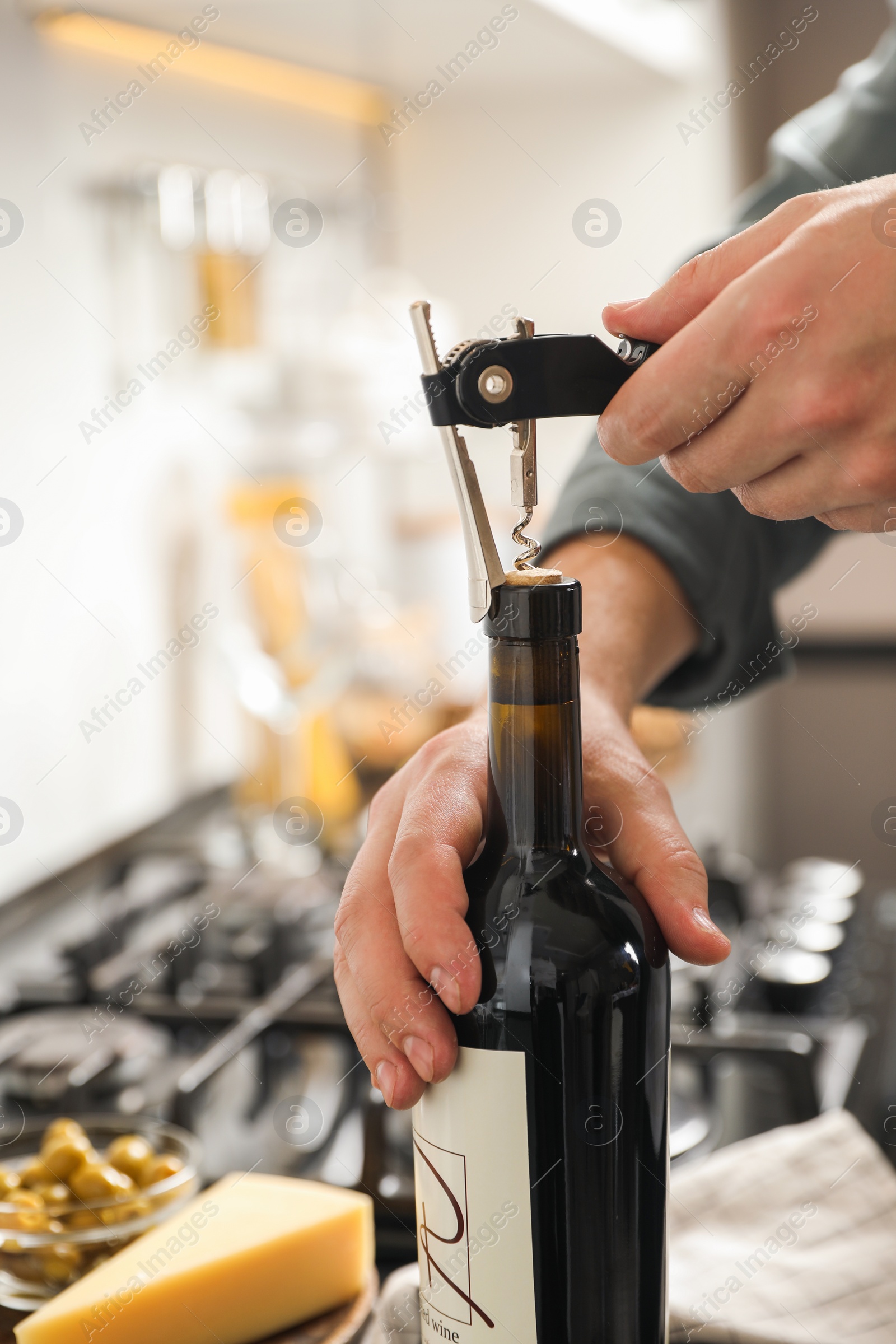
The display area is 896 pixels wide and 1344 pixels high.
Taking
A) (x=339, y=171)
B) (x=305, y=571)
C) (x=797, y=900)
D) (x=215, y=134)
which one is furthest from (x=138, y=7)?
(x=797, y=900)

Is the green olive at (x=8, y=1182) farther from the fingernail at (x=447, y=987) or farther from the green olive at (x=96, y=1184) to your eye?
the fingernail at (x=447, y=987)

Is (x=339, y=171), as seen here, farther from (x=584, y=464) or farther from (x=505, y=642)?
(x=505, y=642)

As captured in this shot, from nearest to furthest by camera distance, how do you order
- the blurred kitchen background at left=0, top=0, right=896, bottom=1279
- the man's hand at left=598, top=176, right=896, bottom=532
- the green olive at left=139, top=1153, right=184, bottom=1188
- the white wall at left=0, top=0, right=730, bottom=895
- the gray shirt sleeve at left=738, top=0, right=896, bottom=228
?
1. the man's hand at left=598, top=176, right=896, bottom=532
2. the green olive at left=139, top=1153, right=184, bottom=1188
3. the gray shirt sleeve at left=738, top=0, right=896, bottom=228
4. the blurred kitchen background at left=0, top=0, right=896, bottom=1279
5. the white wall at left=0, top=0, right=730, bottom=895

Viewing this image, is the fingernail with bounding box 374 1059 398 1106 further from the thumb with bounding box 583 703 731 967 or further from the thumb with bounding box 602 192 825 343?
the thumb with bounding box 602 192 825 343

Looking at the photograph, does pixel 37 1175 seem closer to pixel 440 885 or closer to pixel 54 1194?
pixel 54 1194

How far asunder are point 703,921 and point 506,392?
193 millimetres

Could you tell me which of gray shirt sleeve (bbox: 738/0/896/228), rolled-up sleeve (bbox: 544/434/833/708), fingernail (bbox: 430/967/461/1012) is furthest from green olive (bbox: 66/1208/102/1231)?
gray shirt sleeve (bbox: 738/0/896/228)

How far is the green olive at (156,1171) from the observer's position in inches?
24.4

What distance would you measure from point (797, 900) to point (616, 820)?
0.74m

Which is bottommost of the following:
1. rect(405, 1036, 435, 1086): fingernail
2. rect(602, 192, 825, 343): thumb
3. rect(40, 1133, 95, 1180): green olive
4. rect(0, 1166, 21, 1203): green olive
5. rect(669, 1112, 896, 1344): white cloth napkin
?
rect(669, 1112, 896, 1344): white cloth napkin

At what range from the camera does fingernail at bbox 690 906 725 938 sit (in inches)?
17.0

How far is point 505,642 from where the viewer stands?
0.42m

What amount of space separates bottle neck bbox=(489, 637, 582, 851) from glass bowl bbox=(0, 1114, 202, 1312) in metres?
0.29

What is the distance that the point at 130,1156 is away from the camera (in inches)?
24.6
